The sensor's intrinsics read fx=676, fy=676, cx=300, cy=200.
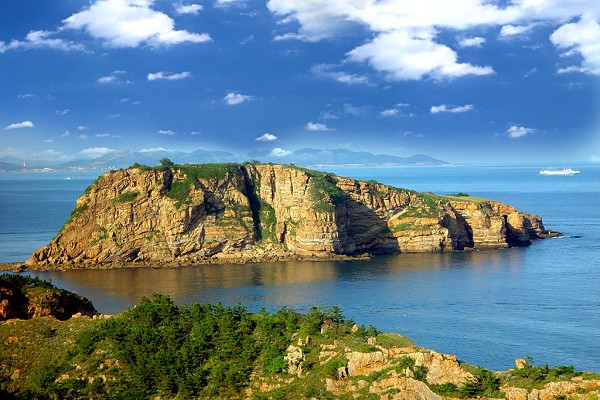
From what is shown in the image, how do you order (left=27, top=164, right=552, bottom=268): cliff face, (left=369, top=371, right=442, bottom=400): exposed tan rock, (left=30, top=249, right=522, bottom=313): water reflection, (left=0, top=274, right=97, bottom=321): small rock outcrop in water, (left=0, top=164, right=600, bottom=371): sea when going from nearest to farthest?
1. (left=369, top=371, right=442, bottom=400): exposed tan rock
2. (left=0, top=274, right=97, bottom=321): small rock outcrop in water
3. (left=0, top=164, right=600, bottom=371): sea
4. (left=30, top=249, right=522, bottom=313): water reflection
5. (left=27, top=164, right=552, bottom=268): cliff face

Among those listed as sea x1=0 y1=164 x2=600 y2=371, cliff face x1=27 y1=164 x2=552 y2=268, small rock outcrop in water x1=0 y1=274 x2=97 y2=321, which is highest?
cliff face x1=27 y1=164 x2=552 y2=268

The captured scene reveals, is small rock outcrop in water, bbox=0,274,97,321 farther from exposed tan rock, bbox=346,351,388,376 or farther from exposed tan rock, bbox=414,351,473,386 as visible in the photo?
exposed tan rock, bbox=414,351,473,386

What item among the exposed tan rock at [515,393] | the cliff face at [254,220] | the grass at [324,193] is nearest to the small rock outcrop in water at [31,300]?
the exposed tan rock at [515,393]

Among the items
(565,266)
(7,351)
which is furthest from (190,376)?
(565,266)

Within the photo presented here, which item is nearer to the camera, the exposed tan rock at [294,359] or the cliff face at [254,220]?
the exposed tan rock at [294,359]

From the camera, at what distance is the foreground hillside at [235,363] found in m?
32.6

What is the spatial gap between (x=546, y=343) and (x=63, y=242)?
78.3 meters

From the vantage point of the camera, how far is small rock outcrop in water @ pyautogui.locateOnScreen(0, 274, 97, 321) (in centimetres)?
4650

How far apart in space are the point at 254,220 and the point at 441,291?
152 feet

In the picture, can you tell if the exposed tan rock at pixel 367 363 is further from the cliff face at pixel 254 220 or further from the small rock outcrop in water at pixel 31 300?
the cliff face at pixel 254 220

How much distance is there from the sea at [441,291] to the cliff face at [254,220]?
5.62 metres

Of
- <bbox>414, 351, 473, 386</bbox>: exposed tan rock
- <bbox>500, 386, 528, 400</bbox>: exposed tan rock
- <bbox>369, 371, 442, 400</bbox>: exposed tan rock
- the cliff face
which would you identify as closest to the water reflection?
the cliff face

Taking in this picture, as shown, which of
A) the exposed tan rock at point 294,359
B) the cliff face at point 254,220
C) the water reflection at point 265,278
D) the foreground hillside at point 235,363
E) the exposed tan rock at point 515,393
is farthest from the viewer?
the cliff face at point 254,220

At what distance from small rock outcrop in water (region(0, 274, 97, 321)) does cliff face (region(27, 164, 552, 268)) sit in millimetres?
57096
